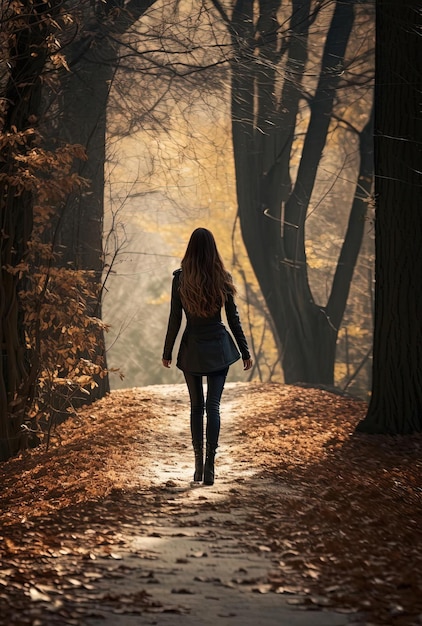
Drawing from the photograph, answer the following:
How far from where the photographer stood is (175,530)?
5.94m

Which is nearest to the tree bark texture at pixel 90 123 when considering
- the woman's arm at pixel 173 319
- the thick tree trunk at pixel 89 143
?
the thick tree trunk at pixel 89 143

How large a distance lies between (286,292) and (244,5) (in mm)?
5572

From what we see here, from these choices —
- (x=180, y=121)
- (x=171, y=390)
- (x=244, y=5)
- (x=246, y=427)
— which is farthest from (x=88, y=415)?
(x=244, y=5)

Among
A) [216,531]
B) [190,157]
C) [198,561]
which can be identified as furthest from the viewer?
[190,157]

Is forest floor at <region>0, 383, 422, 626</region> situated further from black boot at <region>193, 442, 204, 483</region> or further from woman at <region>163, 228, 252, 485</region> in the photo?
woman at <region>163, 228, 252, 485</region>

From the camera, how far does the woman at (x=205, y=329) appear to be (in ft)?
24.0

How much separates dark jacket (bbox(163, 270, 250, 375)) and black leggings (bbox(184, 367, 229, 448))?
0.34ft

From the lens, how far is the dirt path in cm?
421

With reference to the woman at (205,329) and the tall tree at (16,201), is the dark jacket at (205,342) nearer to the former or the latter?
the woman at (205,329)

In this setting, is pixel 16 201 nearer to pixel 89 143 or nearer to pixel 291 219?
pixel 89 143

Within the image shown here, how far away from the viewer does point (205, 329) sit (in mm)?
7457

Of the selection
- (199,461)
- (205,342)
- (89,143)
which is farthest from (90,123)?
(199,461)

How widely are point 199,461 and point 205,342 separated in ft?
3.51

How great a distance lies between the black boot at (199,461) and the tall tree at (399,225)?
2997mm
